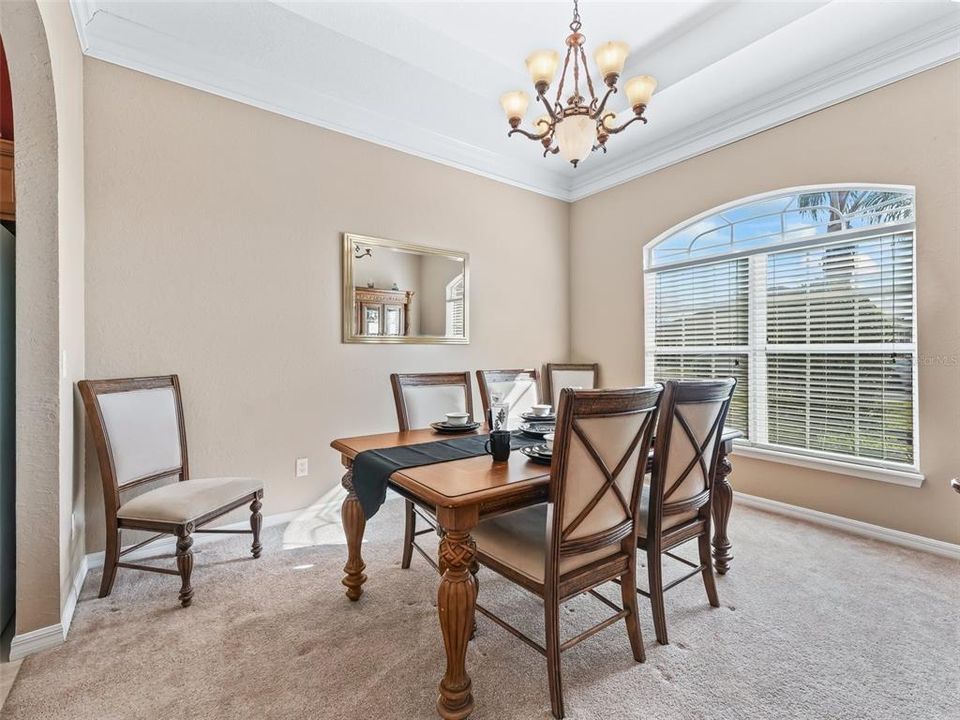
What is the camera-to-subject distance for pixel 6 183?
1.92 m

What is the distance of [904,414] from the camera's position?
2.68m

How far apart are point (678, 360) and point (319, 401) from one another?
2938 mm

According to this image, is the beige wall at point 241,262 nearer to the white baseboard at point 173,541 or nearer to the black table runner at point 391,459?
the white baseboard at point 173,541

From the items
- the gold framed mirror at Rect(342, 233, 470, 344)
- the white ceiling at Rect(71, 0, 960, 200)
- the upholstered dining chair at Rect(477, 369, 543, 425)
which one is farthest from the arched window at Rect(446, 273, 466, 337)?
the white ceiling at Rect(71, 0, 960, 200)

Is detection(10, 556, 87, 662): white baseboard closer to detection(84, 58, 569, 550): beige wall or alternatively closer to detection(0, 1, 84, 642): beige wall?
detection(0, 1, 84, 642): beige wall

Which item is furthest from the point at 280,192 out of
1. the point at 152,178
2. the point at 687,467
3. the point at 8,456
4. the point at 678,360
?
the point at 678,360

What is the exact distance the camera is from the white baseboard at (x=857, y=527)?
8.25ft

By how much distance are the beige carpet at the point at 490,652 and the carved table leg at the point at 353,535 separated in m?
0.08

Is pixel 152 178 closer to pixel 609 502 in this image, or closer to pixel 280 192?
pixel 280 192

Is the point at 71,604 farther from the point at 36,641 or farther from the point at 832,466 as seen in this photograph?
the point at 832,466

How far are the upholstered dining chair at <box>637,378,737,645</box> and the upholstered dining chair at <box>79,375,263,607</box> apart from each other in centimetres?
195

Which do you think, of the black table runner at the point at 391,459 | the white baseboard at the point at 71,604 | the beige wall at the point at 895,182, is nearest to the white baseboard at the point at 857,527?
the beige wall at the point at 895,182

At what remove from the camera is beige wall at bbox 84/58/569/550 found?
2.45 metres

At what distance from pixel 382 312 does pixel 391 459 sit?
1.86 m
